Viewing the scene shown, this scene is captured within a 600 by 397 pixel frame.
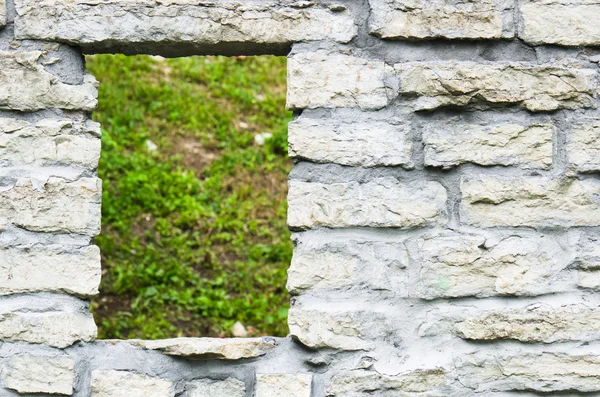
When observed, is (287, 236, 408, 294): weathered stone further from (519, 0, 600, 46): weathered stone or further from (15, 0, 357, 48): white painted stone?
(519, 0, 600, 46): weathered stone

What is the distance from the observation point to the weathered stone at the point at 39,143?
197cm

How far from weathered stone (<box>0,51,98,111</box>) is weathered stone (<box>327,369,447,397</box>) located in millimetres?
1144

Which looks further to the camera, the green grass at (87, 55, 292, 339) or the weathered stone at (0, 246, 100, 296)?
the green grass at (87, 55, 292, 339)

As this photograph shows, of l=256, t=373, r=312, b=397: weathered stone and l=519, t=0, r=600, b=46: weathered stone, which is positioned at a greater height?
l=519, t=0, r=600, b=46: weathered stone

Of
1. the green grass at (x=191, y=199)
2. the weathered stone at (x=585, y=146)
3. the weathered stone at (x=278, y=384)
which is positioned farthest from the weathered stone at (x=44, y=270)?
the green grass at (x=191, y=199)

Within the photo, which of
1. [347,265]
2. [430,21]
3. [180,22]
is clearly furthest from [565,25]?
[180,22]

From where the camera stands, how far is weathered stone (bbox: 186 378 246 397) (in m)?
1.95

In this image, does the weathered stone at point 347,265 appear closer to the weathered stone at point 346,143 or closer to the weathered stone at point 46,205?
the weathered stone at point 346,143

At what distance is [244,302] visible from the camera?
150 inches

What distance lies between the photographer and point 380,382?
193 centimetres

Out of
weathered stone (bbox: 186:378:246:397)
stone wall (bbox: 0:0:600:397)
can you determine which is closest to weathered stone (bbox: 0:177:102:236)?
stone wall (bbox: 0:0:600:397)

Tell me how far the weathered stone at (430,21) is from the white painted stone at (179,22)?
0.37 ft

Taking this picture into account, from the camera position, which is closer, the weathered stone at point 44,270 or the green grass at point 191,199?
the weathered stone at point 44,270

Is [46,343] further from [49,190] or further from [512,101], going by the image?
[512,101]
